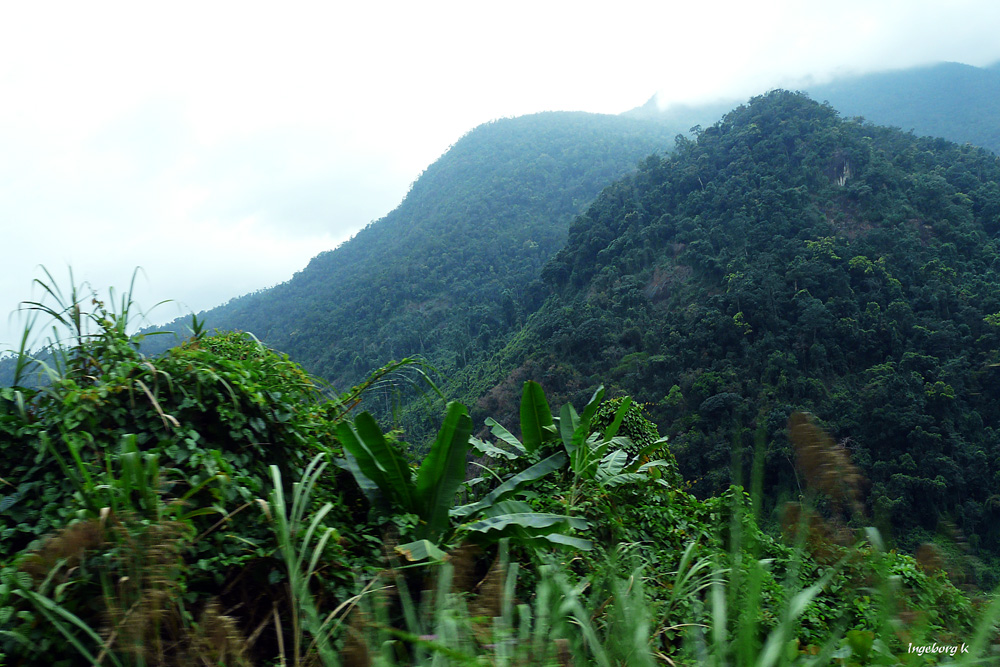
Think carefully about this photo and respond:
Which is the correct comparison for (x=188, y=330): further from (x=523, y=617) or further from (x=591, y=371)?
(x=591, y=371)

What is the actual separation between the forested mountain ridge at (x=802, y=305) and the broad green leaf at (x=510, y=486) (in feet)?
61.5

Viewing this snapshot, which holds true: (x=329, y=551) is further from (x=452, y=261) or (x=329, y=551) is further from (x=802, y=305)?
(x=452, y=261)

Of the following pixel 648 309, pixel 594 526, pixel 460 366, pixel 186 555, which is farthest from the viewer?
pixel 460 366

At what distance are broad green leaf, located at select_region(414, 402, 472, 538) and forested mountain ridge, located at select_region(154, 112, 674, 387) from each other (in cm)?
2959

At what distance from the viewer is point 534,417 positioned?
314 cm

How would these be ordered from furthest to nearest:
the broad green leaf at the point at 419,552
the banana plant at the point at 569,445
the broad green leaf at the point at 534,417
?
1. the broad green leaf at the point at 534,417
2. the banana plant at the point at 569,445
3. the broad green leaf at the point at 419,552

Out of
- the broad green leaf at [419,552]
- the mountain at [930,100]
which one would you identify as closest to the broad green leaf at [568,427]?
the broad green leaf at [419,552]

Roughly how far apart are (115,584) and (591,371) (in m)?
28.9

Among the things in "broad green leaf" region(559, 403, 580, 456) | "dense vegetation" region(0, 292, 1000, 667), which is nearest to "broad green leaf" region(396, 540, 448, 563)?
"dense vegetation" region(0, 292, 1000, 667)

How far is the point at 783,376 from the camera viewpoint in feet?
81.7

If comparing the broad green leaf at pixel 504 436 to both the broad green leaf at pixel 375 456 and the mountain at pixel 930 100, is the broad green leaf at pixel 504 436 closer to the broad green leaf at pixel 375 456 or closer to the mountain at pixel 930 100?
the broad green leaf at pixel 375 456

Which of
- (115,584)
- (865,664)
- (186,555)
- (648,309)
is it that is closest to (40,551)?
(115,584)

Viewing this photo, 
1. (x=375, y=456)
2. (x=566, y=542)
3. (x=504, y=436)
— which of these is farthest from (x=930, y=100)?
(x=375, y=456)

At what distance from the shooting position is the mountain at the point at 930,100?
67.1 m
